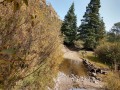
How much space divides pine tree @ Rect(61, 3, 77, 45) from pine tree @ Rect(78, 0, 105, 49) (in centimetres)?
148

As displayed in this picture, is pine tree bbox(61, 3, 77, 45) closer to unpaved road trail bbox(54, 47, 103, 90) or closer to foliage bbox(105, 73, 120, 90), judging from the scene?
unpaved road trail bbox(54, 47, 103, 90)

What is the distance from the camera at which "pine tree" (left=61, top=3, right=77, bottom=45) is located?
4653cm

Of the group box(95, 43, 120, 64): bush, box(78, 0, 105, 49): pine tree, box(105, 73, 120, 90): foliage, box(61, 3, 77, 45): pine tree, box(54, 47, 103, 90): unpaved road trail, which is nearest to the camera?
box(105, 73, 120, 90): foliage

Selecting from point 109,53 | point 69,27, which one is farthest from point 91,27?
point 109,53

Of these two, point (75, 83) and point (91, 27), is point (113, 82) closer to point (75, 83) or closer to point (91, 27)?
point (75, 83)

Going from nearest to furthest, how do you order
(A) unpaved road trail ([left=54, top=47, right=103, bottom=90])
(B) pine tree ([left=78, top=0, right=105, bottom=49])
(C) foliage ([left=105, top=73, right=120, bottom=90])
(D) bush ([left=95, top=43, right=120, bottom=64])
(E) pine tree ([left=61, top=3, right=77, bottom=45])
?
1. (C) foliage ([left=105, top=73, right=120, bottom=90])
2. (A) unpaved road trail ([left=54, top=47, right=103, bottom=90])
3. (D) bush ([left=95, top=43, right=120, bottom=64])
4. (B) pine tree ([left=78, top=0, right=105, bottom=49])
5. (E) pine tree ([left=61, top=3, right=77, bottom=45])

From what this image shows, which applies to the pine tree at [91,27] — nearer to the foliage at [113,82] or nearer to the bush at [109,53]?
the bush at [109,53]

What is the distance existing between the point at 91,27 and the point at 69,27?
164 inches

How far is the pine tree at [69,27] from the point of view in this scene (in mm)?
46531

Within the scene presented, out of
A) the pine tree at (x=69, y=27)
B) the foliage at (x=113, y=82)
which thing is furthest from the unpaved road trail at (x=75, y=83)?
the pine tree at (x=69, y=27)

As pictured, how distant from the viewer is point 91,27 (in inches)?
1843

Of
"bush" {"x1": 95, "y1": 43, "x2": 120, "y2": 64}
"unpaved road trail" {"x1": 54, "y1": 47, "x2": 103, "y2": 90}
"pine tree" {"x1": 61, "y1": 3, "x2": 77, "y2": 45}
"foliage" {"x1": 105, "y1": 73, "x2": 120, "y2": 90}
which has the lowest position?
"unpaved road trail" {"x1": 54, "y1": 47, "x2": 103, "y2": 90}

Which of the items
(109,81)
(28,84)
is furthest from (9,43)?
(109,81)

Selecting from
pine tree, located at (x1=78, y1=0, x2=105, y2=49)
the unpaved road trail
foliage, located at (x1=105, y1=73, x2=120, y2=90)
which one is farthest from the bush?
foliage, located at (x1=105, y1=73, x2=120, y2=90)
